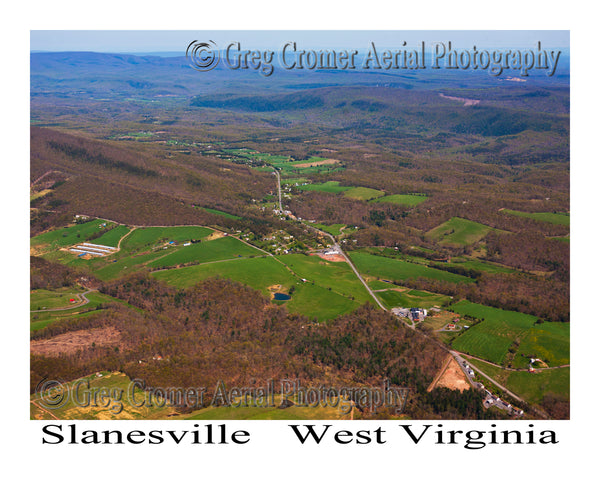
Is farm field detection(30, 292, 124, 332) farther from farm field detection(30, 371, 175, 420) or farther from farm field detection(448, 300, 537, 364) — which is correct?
farm field detection(448, 300, 537, 364)

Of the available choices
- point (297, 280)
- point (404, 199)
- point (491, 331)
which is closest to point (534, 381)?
point (491, 331)

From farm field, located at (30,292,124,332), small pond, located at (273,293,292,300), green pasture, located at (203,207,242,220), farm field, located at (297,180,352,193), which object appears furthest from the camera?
farm field, located at (297,180,352,193)

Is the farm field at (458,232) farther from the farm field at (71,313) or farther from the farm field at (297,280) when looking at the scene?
the farm field at (71,313)

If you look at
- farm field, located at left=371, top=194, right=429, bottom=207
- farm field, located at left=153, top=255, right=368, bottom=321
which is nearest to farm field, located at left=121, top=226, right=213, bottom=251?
farm field, located at left=153, top=255, right=368, bottom=321

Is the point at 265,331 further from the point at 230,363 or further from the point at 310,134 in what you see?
the point at 310,134

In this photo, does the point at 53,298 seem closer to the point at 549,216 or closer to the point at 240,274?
the point at 240,274

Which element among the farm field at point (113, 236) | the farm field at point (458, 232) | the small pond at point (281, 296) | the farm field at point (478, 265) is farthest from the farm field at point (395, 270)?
the farm field at point (113, 236)
